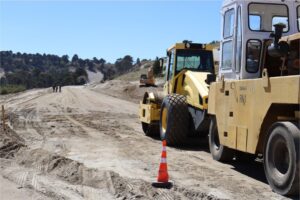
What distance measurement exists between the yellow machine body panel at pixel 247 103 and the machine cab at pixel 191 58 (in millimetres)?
3576

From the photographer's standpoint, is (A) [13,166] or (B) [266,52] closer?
(B) [266,52]

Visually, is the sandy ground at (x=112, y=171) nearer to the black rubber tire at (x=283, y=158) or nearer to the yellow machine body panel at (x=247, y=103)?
the black rubber tire at (x=283, y=158)

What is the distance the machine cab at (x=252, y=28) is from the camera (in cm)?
905

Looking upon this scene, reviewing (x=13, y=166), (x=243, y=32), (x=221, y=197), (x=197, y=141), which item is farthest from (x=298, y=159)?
(x=197, y=141)

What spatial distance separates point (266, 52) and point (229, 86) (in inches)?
37.2

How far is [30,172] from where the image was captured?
31.2ft

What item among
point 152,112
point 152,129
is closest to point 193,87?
point 152,112

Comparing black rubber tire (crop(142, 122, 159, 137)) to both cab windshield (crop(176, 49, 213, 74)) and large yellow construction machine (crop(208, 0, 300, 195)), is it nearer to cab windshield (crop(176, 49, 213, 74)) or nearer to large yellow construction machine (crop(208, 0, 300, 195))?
cab windshield (crop(176, 49, 213, 74))

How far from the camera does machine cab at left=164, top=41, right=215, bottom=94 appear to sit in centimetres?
1380

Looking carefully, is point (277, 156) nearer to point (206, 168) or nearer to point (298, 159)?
point (298, 159)

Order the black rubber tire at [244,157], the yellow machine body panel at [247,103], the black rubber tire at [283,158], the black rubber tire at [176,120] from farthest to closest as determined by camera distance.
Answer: the black rubber tire at [176,120]
the black rubber tire at [244,157]
the yellow machine body panel at [247,103]
the black rubber tire at [283,158]

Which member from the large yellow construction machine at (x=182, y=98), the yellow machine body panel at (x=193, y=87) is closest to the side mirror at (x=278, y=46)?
the large yellow construction machine at (x=182, y=98)

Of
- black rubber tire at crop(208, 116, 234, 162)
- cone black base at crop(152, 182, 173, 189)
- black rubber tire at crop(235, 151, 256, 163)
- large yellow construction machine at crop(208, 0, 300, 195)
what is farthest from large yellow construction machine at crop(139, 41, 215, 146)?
cone black base at crop(152, 182, 173, 189)

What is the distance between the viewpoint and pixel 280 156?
7250 millimetres
